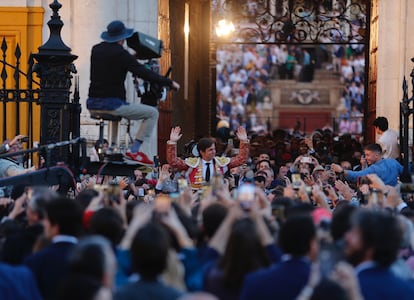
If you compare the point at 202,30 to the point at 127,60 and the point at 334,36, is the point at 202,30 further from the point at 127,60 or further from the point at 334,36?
the point at 127,60

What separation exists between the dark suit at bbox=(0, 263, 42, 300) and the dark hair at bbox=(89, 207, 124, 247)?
3.16ft

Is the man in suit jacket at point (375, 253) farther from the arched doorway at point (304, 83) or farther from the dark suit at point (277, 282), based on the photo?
the arched doorway at point (304, 83)

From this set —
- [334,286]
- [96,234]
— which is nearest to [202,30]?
[96,234]

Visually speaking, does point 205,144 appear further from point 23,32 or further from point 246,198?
point 246,198

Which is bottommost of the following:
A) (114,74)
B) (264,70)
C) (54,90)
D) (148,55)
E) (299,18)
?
(54,90)

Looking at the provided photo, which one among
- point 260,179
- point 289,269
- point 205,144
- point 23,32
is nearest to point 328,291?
point 289,269

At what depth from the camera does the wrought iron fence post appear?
1712 centimetres

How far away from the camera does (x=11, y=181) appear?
579 inches

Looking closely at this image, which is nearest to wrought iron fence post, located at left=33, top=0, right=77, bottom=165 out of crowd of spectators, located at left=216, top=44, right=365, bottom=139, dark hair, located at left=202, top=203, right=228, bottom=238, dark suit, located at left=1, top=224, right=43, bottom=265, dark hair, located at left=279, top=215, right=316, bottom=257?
dark suit, located at left=1, top=224, right=43, bottom=265

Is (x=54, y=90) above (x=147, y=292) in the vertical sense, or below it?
above

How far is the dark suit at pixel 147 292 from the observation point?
839cm

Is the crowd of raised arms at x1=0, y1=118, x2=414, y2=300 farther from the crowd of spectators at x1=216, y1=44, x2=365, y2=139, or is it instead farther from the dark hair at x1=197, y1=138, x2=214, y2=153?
the crowd of spectators at x1=216, y1=44, x2=365, y2=139

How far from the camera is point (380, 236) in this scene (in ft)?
29.3

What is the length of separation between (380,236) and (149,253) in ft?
4.74
